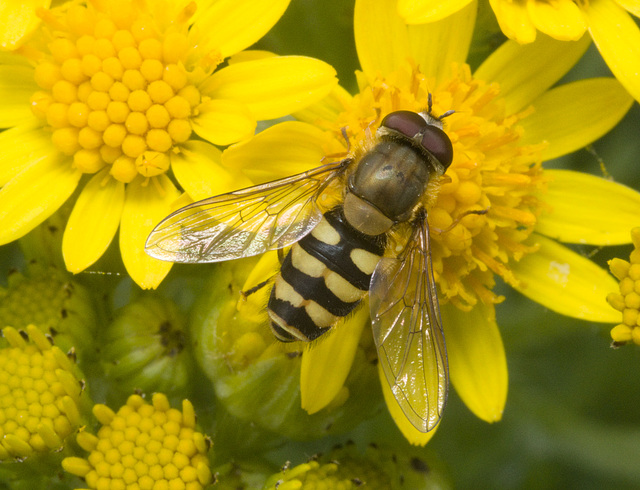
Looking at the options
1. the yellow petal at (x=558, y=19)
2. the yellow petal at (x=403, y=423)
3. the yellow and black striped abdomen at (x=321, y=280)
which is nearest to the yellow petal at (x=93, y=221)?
the yellow and black striped abdomen at (x=321, y=280)

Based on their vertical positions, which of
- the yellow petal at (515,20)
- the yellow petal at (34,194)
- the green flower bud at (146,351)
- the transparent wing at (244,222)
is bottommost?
the green flower bud at (146,351)

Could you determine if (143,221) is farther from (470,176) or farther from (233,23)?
(470,176)

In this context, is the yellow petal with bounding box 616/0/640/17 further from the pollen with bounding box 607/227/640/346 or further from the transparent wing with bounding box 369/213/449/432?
the transparent wing with bounding box 369/213/449/432

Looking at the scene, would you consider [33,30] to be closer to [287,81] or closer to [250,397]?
[287,81]

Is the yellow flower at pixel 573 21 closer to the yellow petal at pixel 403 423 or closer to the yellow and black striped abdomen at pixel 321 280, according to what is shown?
the yellow and black striped abdomen at pixel 321 280

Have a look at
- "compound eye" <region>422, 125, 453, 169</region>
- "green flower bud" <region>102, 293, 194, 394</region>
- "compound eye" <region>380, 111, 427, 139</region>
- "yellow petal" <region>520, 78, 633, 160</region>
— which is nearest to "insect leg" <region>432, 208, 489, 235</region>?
"compound eye" <region>422, 125, 453, 169</region>

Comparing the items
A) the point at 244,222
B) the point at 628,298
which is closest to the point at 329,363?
the point at 244,222
